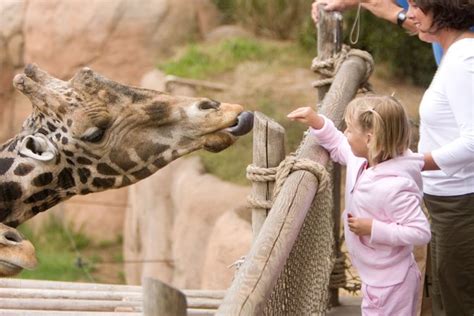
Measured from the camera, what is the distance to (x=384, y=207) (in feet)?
10.3

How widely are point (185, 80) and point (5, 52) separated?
313cm

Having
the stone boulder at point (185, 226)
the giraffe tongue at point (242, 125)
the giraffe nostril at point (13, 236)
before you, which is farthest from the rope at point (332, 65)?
the stone boulder at point (185, 226)

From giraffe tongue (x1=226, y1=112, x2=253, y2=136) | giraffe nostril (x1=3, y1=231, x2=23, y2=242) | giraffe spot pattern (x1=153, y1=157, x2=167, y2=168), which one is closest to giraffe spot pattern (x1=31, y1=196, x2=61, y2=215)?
giraffe spot pattern (x1=153, y1=157, x2=167, y2=168)

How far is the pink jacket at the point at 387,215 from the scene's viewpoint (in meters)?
3.11

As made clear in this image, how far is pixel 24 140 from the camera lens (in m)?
3.68

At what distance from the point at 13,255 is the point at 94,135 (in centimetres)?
64

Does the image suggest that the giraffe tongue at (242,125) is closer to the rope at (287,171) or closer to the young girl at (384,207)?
the rope at (287,171)

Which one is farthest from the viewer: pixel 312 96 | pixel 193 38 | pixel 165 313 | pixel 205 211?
pixel 193 38

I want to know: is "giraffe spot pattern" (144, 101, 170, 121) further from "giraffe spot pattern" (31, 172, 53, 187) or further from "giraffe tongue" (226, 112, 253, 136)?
"giraffe spot pattern" (31, 172, 53, 187)

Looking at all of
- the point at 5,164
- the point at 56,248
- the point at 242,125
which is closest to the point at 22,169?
the point at 5,164

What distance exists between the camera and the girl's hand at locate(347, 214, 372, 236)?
10.3 feet

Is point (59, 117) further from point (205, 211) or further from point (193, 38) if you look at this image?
point (193, 38)

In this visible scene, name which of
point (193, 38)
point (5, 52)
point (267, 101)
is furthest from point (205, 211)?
point (5, 52)

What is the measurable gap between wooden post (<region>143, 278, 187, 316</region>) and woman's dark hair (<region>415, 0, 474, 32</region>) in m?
1.74
